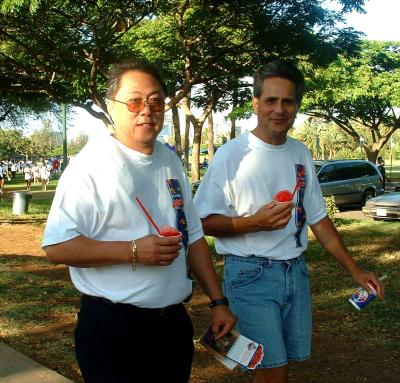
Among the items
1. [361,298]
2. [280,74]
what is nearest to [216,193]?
[280,74]

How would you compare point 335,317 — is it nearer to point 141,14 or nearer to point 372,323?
point 372,323

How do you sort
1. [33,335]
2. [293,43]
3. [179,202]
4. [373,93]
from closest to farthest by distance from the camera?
[179,202]
[33,335]
[293,43]
[373,93]

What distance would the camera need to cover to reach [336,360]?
448 cm

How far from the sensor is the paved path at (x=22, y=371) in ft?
A: 12.2

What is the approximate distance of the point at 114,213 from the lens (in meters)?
1.98

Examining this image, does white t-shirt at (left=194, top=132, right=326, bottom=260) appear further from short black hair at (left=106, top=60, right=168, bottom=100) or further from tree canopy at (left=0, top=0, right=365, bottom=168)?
tree canopy at (left=0, top=0, right=365, bottom=168)

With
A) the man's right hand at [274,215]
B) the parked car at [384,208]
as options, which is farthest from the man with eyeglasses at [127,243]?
the parked car at [384,208]

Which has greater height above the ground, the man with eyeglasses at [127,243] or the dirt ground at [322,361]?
the man with eyeglasses at [127,243]

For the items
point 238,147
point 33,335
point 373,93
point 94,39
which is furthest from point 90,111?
point 373,93

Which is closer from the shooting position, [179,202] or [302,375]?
[179,202]

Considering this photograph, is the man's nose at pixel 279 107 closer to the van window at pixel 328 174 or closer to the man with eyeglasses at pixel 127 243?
the man with eyeglasses at pixel 127 243

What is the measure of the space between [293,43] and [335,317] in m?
6.27

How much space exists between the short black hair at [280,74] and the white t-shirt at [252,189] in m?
0.23

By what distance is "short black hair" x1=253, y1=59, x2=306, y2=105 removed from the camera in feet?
8.89
